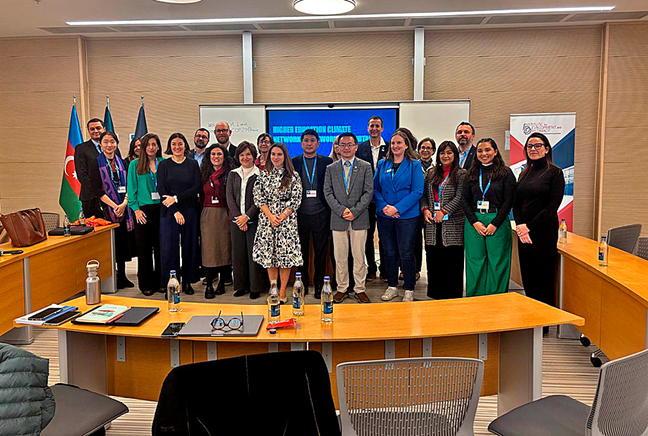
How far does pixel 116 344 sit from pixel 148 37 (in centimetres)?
727

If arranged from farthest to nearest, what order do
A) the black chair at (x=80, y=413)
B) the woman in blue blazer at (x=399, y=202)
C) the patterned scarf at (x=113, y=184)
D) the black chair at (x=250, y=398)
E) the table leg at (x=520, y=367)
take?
the patterned scarf at (x=113, y=184)
the woman in blue blazer at (x=399, y=202)
the table leg at (x=520, y=367)
the black chair at (x=80, y=413)
the black chair at (x=250, y=398)

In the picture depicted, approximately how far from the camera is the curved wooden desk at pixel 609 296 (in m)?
3.19

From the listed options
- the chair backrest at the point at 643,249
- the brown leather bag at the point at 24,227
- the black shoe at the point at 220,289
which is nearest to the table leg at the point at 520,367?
the chair backrest at the point at 643,249

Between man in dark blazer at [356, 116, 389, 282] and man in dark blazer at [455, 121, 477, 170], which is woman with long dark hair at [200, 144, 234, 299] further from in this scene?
man in dark blazer at [455, 121, 477, 170]

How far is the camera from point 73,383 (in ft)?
9.05

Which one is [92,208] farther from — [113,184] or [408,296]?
[408,296]

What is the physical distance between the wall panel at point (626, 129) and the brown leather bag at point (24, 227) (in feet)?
25.7

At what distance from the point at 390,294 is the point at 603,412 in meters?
3.74

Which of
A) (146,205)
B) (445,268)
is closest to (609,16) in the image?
(445,268)

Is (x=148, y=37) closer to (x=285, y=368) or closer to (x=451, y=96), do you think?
(x=451, y=96)

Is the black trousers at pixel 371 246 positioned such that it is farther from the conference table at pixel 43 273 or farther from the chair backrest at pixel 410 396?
the chair backrest at pixel 410 396

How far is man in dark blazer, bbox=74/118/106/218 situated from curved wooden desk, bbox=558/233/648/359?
193 inches

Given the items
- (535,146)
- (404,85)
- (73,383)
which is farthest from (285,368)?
(404,85)

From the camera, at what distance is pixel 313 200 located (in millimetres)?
5480
